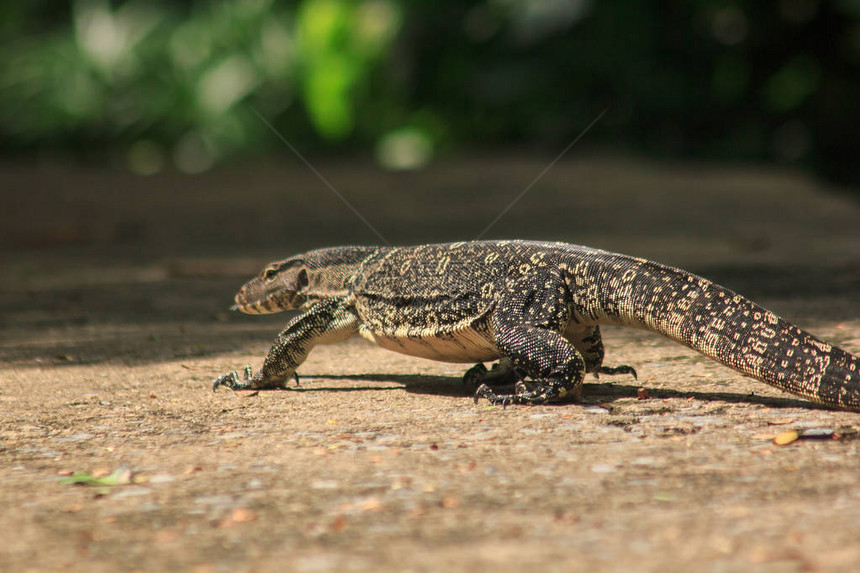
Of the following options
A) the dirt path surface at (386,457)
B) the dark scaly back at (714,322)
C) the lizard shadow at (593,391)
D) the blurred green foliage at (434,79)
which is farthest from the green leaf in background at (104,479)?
the blurred green foliage at (434,79)

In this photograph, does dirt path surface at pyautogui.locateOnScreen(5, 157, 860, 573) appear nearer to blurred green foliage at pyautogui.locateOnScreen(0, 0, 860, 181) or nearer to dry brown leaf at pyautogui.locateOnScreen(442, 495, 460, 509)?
dry brown leaf at pyautogui.locateOnScreen(442, 495, 460, 509)

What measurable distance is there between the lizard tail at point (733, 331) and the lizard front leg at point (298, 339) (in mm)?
1443

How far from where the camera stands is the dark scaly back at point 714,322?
3.71 m

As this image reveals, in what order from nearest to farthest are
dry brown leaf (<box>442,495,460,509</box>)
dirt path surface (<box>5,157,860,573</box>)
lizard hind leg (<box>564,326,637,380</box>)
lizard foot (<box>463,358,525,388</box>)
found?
dirt path surface (<box>5,157,860,573</box>) → dry brown leaf (<box>442,495,460,509</box>) → lizard hind leg (<box>564,326,637,380</box>) → lizard foot (<box>463,358,525,388</box>)

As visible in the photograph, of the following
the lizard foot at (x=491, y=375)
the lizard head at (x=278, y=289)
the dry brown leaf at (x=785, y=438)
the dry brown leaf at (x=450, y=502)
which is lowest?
the dry brown leaf at (x=450, y=502)

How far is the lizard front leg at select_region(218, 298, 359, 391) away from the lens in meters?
4.85

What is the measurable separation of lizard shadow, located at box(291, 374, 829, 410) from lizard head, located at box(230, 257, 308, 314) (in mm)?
453

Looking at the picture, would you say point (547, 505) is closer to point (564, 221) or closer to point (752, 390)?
point (752, 390)

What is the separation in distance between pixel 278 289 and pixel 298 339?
54 cm

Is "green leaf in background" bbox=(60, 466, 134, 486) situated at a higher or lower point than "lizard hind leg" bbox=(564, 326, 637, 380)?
lower

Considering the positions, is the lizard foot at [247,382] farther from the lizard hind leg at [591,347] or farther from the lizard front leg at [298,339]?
the lizard hind leg at [591,347]

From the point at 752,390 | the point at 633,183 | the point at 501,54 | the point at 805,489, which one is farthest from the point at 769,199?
the point at 805,489

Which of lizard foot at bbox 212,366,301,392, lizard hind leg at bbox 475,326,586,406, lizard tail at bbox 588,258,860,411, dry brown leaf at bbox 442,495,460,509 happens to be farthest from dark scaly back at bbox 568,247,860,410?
lizard foot at bbox 212,366,301,392

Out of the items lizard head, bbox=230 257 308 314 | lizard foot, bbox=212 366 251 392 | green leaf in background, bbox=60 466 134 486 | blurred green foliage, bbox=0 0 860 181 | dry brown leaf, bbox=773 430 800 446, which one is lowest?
green leaf in background, bbox=60 466 134 486
